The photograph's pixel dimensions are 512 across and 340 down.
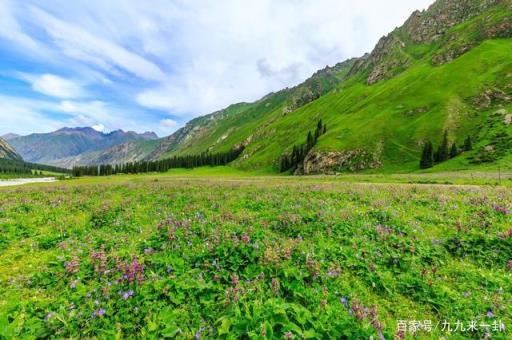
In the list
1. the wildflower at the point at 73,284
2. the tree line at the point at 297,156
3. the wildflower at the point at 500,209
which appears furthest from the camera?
the tree line at the point at 297,156

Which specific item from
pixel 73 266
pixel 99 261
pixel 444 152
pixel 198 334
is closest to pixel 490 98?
pixel 444 152

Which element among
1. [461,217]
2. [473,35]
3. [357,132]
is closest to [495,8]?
[473,35]

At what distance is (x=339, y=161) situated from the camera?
106 m

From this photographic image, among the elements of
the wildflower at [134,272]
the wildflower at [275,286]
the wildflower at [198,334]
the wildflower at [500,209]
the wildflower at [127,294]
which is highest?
the wildflower at [500,209]

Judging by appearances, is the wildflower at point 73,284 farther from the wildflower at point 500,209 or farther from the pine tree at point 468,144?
the pine tree at point 468,144

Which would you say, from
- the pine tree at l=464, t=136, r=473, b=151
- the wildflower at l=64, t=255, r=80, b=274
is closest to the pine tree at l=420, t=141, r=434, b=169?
the pine tree at l=464, t=136, r=473, b=151

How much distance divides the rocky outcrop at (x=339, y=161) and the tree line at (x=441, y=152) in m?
15.9

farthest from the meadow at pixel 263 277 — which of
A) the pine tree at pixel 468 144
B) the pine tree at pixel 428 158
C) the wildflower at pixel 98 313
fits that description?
the pine tree at pixel 468 144

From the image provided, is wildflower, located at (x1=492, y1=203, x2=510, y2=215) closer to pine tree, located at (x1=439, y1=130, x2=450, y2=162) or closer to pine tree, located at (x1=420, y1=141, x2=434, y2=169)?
pine tree, located at (x1=420, y1=141, x2=434, y2=169)

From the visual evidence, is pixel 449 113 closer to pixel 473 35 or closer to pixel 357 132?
pixel 357 132

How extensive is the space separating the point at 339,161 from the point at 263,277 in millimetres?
106410

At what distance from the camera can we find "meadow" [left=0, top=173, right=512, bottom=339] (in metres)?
4.79

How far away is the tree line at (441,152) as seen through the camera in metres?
79.3

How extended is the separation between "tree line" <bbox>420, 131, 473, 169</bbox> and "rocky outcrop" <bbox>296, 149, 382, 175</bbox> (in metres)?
15.9
